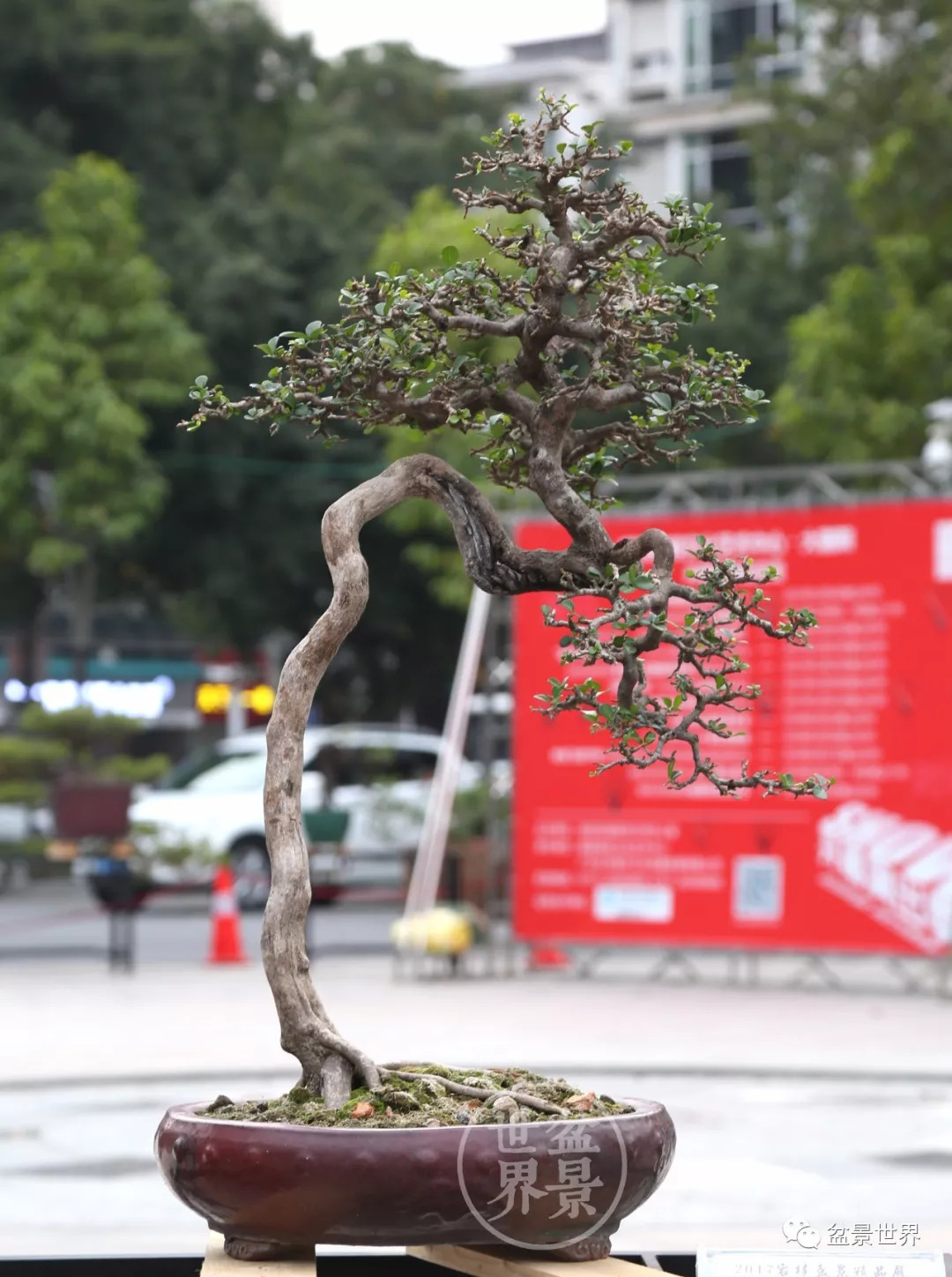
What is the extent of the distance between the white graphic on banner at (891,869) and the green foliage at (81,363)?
17.3 metres

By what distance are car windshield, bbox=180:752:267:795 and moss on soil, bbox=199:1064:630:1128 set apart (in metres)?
22.3

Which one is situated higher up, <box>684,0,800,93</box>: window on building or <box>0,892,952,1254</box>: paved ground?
<box>684,0,800,93</box>: window on building

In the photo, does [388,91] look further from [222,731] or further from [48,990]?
[48,990]

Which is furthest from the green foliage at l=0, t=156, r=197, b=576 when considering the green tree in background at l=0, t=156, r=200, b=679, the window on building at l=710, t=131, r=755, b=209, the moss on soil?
the window on building at l=710, t=131, r=755, b=209

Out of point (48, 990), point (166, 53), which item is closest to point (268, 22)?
point (166, 53)

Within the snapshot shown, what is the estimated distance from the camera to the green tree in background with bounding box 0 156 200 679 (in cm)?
3167

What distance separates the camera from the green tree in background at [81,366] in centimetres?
3167

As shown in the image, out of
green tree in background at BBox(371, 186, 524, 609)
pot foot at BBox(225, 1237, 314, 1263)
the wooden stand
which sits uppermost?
green tree in background at BBox(371, 186, 524, 609)

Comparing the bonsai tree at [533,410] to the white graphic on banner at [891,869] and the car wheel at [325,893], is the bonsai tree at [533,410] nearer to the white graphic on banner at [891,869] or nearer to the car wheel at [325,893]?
the white graphic on banner at [891,869]

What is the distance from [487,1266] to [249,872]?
22.5m

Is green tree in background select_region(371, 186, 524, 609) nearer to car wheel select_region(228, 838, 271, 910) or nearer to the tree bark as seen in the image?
car wheel select_region(228, 838, 271, 910)

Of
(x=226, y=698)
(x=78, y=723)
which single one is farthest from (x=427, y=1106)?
(x=226, y=698)

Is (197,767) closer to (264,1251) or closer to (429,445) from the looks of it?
(429,445)

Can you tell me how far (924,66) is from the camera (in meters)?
28.0
